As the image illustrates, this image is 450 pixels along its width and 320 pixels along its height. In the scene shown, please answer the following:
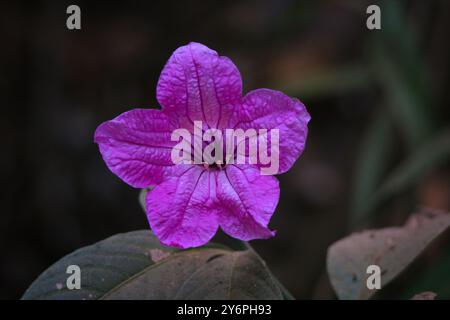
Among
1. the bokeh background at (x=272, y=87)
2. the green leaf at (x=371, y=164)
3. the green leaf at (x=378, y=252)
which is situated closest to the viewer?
the green leaf at (x=378, y=252)

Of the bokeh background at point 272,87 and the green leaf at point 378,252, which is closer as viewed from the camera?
the green leaf at point 378,252

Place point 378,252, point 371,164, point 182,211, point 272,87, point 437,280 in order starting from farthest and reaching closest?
point 272,87, point 371,164, point 437,280, point 378,252, point 182,211

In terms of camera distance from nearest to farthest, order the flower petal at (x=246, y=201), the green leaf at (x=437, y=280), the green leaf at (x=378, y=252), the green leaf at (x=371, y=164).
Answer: the flower petal at (x=246, y=201)
the green leaf at (x=378, y=252)
the green leaf at (x=437, y=280)
the green leaf at (x=371, y=164)

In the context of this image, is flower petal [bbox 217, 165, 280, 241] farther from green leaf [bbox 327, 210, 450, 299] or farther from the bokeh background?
the bokeh background

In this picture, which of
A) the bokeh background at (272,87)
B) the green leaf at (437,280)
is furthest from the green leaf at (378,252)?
the bokeh background at (272,87)

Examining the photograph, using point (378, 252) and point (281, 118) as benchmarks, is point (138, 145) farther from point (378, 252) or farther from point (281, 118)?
point (378, 252)

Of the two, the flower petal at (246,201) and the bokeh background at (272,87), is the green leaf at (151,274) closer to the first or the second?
the flower petal at (246,201)

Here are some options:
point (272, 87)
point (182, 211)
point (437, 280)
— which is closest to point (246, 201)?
point (182, 211)

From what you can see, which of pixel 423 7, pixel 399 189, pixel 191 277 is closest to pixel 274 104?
pixel 191 277
